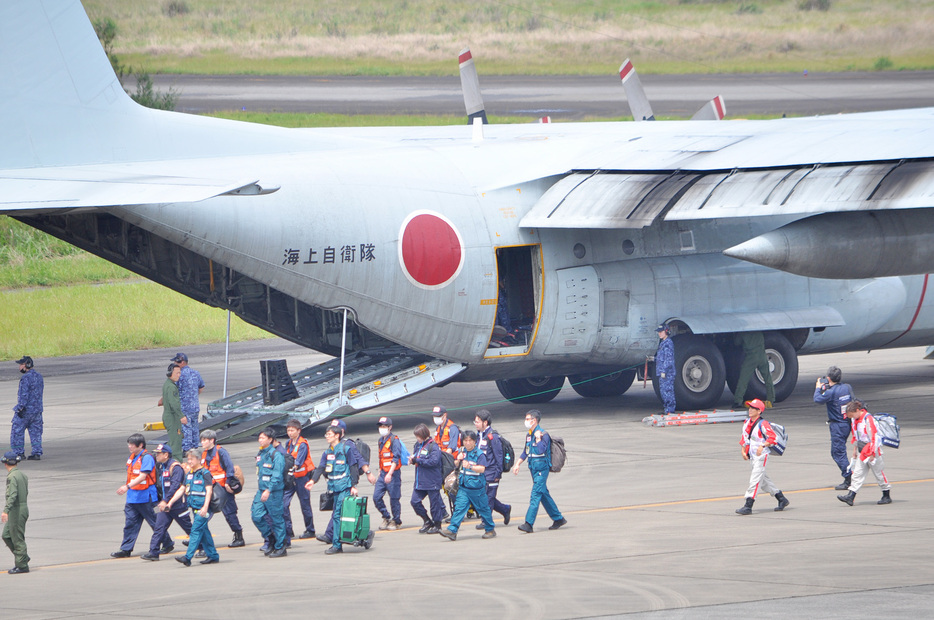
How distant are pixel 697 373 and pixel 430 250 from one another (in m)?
5.75

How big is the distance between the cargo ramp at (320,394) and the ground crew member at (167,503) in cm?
725

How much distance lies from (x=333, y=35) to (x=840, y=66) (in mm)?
28810

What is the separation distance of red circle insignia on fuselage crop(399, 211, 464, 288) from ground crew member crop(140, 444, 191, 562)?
324 inches

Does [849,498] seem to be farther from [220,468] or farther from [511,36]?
[511,36]

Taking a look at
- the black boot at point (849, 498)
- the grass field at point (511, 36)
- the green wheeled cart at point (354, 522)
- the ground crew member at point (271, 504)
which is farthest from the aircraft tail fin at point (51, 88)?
the grass field at point (511, 36)

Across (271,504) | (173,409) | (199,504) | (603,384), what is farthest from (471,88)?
(199,504)

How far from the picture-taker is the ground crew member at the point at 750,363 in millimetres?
23766

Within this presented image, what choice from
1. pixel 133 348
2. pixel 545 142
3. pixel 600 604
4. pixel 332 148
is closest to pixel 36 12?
pixel 332 148

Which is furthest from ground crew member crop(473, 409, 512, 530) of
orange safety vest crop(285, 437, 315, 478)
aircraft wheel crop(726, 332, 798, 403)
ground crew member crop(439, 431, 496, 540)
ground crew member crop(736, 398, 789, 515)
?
aircraft wheel crop(726, 332, 798, 403)

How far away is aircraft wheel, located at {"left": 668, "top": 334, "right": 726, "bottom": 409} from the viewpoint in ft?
77.5

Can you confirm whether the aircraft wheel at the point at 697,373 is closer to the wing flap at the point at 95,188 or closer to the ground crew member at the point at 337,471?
the wing flap at the point at 95,188

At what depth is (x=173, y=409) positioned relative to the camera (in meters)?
19.3

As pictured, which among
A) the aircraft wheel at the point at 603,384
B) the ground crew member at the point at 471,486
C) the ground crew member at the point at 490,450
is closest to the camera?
the ground crew member at the point at 471,486

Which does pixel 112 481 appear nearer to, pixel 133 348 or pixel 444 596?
pixel 444 596
